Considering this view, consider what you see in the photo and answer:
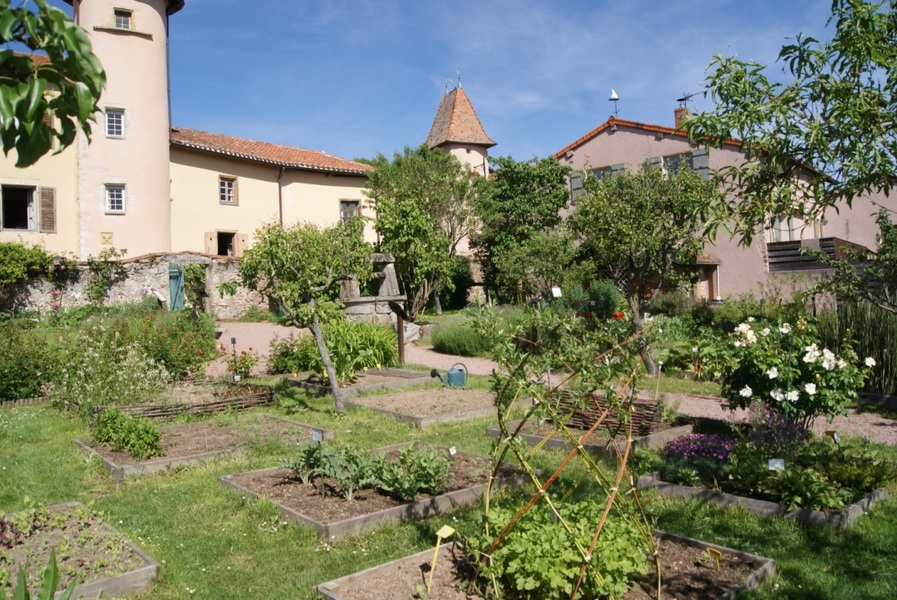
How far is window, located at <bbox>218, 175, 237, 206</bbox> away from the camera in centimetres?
2891

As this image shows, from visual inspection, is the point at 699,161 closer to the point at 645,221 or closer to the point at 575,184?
the point at 575,184

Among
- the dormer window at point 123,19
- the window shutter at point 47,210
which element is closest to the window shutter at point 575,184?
the dormer window at point 123,19

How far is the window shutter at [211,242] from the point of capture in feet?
93.7

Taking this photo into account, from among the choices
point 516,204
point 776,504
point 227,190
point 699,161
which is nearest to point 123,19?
point 227,190

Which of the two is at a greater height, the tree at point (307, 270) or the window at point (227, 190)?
the window at point (227, 190)

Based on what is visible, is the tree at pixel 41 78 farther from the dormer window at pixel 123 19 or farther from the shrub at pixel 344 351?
the dormer window at pixel 123 19

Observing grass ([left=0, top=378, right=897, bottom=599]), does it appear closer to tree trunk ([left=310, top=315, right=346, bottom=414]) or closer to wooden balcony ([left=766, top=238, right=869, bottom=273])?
tree trunk ([left=310, top=315, right=346, bottom=414])

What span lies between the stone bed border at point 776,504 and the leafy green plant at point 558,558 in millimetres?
1559

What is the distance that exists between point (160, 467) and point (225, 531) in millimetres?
1979

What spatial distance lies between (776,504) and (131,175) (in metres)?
24.6

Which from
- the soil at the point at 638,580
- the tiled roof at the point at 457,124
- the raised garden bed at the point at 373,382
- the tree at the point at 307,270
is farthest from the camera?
the tiled roof at the point at 457,124

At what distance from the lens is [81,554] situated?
4.49 meters

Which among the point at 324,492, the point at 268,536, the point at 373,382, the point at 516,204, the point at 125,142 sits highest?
the point at 125,142

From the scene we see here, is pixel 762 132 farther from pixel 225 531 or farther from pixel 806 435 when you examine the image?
pixel 225 531
